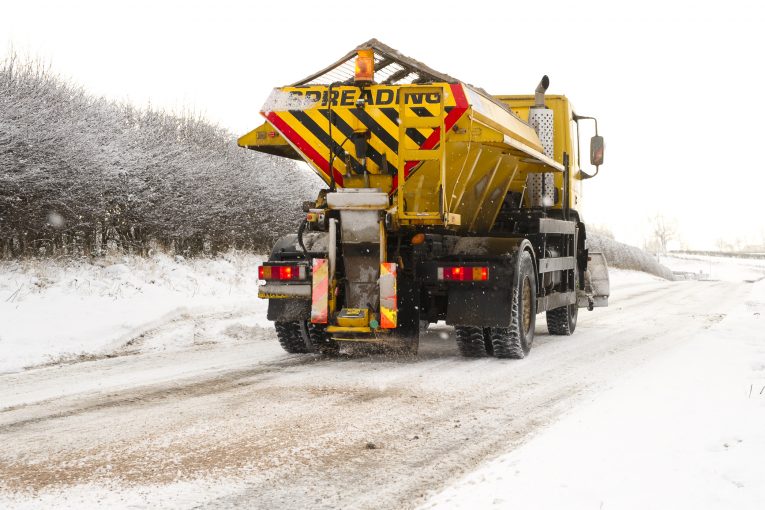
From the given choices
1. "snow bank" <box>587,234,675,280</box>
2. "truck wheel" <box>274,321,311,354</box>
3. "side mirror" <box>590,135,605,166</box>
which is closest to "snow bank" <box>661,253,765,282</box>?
"snow bank" <box>587,234,675,280</box>

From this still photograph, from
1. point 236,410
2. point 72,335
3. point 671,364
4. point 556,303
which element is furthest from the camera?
point 556,303

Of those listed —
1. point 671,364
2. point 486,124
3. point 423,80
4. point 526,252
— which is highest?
point 423,80

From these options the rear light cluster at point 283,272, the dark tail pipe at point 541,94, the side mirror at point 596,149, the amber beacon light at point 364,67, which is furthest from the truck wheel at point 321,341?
the side mirror at point 596,149

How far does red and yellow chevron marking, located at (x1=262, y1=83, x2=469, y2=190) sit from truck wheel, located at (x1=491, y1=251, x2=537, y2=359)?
5.17 feet

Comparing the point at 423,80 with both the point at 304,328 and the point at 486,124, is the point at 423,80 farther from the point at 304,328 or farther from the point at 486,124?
the point at 304,328

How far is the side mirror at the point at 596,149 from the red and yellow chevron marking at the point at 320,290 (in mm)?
5116

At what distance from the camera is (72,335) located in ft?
29.9

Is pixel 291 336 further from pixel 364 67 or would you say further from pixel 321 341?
pixel 364 67

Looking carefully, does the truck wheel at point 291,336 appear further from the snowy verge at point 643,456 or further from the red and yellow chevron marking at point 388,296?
the snowy verge at point 643,456

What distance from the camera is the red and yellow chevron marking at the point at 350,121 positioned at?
7.41m

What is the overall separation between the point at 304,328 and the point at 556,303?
3.32m

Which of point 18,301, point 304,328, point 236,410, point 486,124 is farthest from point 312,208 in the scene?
point 18,301

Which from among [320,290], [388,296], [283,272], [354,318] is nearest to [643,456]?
[388,296]

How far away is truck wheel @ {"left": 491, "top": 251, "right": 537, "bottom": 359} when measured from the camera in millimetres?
7754
